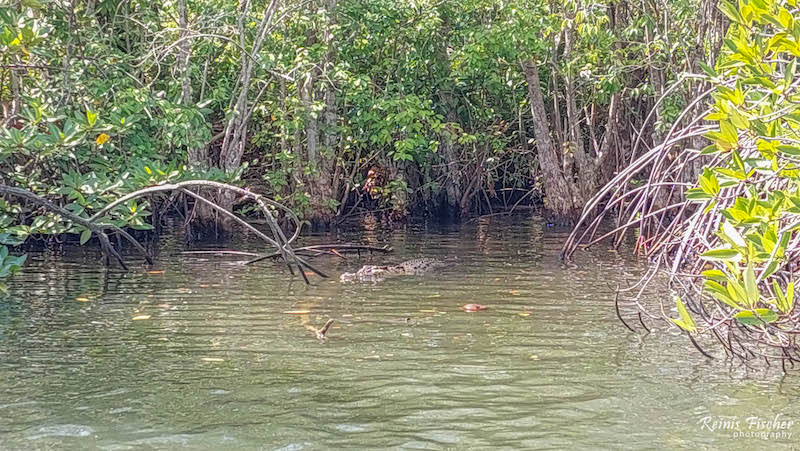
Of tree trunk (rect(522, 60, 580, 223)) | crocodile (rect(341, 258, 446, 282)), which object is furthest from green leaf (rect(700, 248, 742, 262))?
tree trunk (rect(522, 60, 580, 223))

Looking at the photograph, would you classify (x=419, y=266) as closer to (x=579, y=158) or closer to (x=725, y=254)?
(x=725, y=254)

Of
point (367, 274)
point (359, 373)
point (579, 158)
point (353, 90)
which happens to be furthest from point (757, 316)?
point (579, 158)

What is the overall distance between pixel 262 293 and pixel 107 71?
18.1 ft

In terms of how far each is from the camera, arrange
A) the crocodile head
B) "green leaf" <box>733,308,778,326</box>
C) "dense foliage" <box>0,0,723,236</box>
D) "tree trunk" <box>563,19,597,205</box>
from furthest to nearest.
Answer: "tree trunk" <box>563,19,597,205</box> → "dense foliage" <box>0,0,723,236</box> → the crocodile head → "green leaf" <box>733,308,778,326</box>

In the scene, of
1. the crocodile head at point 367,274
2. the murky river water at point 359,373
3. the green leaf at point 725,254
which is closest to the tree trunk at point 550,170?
the crocodile head at point 367,274

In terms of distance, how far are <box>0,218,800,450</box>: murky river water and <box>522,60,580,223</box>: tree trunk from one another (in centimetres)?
878

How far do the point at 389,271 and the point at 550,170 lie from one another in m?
8.85

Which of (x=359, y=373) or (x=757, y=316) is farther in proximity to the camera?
(x=359, y=373)

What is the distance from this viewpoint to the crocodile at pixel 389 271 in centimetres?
1111

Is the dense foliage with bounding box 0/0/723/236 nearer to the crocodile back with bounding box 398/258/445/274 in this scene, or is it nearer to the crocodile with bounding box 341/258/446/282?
the crocodile with bounding box 341/258/446/282

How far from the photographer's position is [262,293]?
33.1ft

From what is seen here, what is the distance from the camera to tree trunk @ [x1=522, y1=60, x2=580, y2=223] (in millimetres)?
19062

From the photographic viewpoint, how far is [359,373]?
6.34 m

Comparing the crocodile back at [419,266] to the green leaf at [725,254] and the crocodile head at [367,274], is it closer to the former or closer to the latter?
the crocodile head at [367,274]
